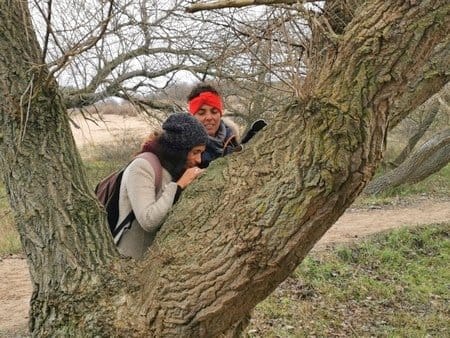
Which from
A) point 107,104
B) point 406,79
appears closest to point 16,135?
point 406,79

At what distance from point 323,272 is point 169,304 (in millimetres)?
5318

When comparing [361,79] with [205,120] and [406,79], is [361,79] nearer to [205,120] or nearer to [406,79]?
[406,79]

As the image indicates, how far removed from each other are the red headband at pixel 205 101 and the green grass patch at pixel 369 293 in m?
2.69

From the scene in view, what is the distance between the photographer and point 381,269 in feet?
27.3

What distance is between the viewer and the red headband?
413 centimetres

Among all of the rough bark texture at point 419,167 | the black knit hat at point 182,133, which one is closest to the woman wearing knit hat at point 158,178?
the black knit hat at point 182,133

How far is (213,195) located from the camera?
293 cm

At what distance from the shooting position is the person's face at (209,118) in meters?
4.12

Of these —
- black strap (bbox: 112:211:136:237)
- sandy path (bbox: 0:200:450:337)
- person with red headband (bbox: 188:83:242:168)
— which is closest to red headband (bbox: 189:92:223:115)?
person with red headband (bbox: 188:83:242:168)

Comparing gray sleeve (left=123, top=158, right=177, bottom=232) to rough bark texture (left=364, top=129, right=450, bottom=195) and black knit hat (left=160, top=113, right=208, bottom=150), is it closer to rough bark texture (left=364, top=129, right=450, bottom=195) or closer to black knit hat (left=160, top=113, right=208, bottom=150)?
black knit hat (left=160, top=113, right=208, bottom=150)

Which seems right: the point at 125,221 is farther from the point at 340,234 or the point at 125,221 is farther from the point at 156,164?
the point at 340,234

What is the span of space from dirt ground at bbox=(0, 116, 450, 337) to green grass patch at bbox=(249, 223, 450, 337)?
0.71 m

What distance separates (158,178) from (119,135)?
9.41 m

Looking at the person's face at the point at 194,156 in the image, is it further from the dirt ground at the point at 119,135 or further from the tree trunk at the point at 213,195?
the dirt ground at the point at 119,135
